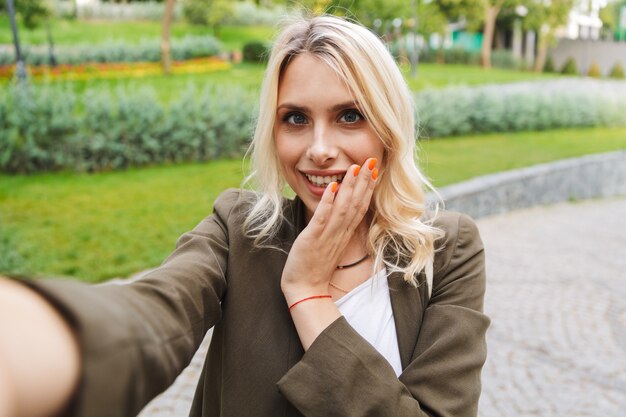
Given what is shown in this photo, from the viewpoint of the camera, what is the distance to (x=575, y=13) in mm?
43594

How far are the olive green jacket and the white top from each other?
0.08 ft

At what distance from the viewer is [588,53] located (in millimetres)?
45531

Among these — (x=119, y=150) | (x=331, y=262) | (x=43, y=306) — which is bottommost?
(x=119, y=150)

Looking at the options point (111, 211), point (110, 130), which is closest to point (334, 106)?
point (111, 211)

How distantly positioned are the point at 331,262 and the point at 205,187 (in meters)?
7.67

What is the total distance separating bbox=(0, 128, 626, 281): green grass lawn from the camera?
6141 mm

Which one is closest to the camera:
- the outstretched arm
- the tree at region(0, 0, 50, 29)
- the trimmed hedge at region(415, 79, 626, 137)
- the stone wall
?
the outstretched arm

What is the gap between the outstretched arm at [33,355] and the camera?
2.11ft

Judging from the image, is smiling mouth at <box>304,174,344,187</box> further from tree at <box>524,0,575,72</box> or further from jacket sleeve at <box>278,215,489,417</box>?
tree at <box>524,0,575,72</box>

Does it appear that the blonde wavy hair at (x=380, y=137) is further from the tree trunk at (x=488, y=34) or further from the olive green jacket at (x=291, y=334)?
the tree trunk at (x=488, y=34)

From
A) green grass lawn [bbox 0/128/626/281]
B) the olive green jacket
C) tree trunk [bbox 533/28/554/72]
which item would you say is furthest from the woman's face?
tree trunk [bbox 533/28/554/72]

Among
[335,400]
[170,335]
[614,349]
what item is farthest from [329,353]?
[614,349]

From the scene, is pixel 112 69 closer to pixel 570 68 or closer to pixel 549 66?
pixel 570 68

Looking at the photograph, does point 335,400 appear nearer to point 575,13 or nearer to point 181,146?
point 181,146
